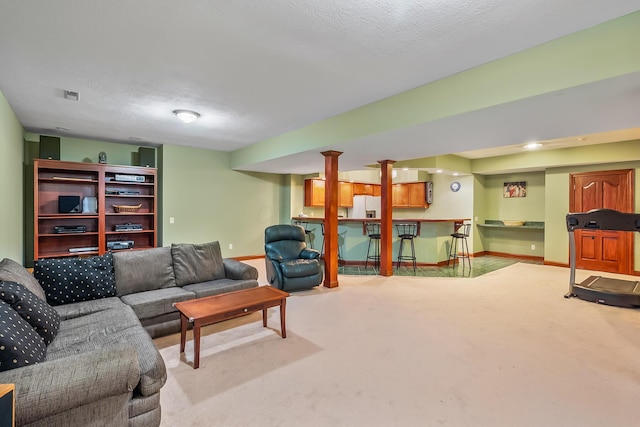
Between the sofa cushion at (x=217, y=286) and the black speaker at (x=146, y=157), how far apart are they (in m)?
3.70

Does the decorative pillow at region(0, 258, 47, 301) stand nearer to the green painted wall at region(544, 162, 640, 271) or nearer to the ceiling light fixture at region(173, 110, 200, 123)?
the ceiling light fixture at region(173, 110, 200, 123)

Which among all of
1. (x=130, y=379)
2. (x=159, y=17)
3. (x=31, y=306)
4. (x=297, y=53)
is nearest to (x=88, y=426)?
(x=130, y=379)

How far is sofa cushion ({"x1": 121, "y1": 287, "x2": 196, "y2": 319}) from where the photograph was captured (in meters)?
Result: 2.84

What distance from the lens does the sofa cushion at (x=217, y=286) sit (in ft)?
10.7

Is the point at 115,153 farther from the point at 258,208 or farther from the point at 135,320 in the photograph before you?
the point at 135,320

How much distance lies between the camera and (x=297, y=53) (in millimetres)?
2584

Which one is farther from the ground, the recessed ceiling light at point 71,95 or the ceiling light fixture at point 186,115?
the recessed ceiling light at point 71,95

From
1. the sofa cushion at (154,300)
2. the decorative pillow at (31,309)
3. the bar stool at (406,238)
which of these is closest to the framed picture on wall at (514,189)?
the bar stool at (406,238)

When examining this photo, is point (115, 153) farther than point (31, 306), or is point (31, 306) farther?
point (115, 153)

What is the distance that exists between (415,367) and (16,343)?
8.26 ft

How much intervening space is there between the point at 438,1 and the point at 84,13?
235 cm

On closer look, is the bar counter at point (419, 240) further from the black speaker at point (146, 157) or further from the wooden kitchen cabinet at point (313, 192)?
the black speaker at point (146, 157)

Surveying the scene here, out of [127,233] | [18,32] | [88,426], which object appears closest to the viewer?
[88,426]

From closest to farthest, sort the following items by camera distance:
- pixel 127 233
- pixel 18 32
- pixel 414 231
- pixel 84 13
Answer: pixel 84 13
pixel 18 32
pixel 127 233
pixel 414 231
